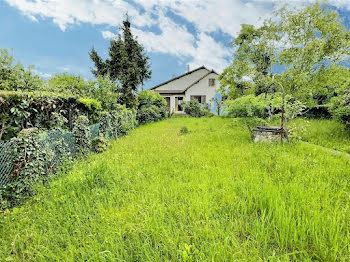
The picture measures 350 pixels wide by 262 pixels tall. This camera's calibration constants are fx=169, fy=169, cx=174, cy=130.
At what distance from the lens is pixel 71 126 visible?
21.4 feet

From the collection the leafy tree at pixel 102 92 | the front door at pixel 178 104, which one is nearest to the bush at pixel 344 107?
the leafy tree at pixel 102 92

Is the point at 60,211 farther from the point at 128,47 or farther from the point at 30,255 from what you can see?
the point at 128,47

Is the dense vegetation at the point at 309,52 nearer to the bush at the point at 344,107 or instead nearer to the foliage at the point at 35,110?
the bush at the point at 344,107

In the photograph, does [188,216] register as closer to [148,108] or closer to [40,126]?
[40,126]

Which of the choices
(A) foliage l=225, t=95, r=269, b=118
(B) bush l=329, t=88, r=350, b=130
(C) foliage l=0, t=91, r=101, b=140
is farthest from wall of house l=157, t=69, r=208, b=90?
(C) foliage l=0, t=91, r=101, b=140

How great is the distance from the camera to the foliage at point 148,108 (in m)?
16.7

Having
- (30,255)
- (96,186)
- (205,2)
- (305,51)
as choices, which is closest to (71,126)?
(96,186)

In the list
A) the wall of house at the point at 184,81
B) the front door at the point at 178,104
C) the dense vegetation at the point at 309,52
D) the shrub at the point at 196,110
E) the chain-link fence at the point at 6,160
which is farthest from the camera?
the wall of house at the point at 184,81

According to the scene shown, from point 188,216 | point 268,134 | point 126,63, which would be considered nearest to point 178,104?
point 126,63

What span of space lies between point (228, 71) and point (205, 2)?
6.92 metres

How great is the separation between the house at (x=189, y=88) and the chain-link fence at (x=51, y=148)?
19.8m

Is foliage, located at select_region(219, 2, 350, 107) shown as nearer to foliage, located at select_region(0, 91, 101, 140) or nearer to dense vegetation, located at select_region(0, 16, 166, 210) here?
dense vegetation, located at select_region(0, 16, 166, 210)

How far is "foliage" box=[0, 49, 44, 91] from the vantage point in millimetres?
6797

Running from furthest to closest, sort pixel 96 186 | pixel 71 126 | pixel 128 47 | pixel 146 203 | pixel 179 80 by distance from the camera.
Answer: pixel 179 80, pixel 128 47, pixel 71 126, pixel 96 186, pixel 146 203
